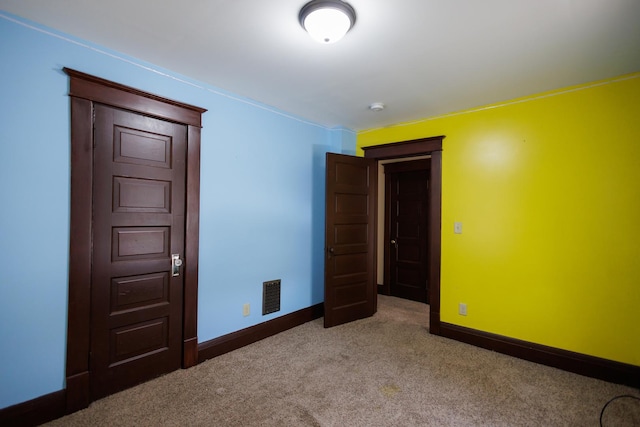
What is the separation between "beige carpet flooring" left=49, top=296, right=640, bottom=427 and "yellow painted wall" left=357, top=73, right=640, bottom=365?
1.45 ft

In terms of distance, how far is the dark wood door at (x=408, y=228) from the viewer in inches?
187

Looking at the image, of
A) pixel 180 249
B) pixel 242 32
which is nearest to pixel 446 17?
pixel 242 32

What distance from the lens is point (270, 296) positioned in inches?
126

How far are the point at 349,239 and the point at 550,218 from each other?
6.72ft

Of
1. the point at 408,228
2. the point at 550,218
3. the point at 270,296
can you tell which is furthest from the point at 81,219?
the point at 408,228

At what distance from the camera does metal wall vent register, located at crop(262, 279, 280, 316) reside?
3141 millimetres

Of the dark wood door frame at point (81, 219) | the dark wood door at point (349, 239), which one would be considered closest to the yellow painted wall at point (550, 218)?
the dark wood door at point (349, 239)

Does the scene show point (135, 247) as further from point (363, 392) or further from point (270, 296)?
point (363, 392)

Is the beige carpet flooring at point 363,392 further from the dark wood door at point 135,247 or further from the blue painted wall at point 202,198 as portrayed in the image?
the blue painted wall at point 202,198

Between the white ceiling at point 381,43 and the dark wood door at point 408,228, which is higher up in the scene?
the white ceiling at point 381,43

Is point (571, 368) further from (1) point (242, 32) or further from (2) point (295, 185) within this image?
(1) point (242, 32)

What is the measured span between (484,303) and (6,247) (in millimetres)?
3926

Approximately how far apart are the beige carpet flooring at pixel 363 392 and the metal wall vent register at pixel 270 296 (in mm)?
351

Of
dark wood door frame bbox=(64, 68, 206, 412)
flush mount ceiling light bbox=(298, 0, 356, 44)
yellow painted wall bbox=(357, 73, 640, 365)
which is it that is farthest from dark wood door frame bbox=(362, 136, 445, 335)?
dark wood door frame bbox=(64, 68, 206, 412)
